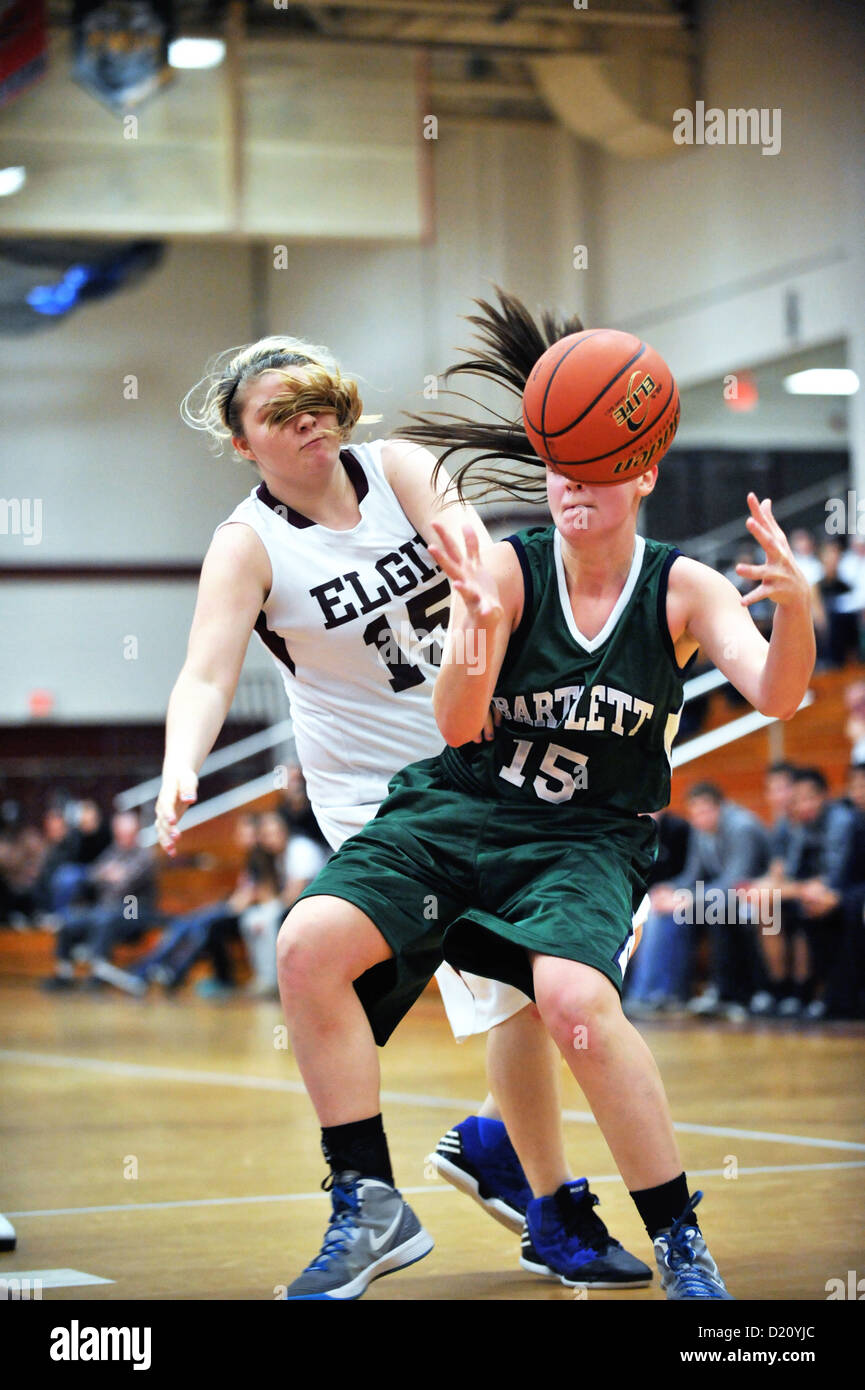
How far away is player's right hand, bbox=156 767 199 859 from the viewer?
312cm

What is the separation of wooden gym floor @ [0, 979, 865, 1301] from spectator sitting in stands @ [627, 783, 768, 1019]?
24.9 inches

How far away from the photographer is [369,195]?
1477 centimetres

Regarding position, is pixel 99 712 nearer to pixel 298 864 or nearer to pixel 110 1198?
pixel 298 864

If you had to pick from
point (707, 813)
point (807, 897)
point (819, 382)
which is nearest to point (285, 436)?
point (807, 897)

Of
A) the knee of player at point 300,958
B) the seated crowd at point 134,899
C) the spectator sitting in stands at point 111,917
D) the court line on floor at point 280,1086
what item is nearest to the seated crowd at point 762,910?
the court line on floor at point 280,1086

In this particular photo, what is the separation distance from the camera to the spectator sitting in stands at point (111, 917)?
1552cm

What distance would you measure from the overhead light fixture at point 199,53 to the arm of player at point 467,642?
12.4 m

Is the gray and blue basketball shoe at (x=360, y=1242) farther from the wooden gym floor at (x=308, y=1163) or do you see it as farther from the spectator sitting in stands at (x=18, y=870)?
the spectator sitting in stands at (x=18, y=870)

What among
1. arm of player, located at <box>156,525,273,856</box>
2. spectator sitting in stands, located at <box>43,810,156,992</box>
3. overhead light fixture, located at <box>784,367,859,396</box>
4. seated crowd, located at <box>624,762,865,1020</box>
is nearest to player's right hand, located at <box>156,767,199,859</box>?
arm of player, located at <box>156,525,273,856</box>

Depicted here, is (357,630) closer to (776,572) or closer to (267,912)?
(776,572)

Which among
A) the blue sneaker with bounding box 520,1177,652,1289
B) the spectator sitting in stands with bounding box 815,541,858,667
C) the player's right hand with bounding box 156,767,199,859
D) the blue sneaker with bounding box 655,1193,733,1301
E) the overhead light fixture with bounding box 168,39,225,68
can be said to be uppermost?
the overhead light fixture with bounding box 168,39,225,68

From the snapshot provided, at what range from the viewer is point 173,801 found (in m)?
3.13

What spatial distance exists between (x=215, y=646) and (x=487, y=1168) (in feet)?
4.28

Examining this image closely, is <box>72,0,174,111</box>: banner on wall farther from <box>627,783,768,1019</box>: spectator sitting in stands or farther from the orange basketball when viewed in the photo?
the orange basketball
